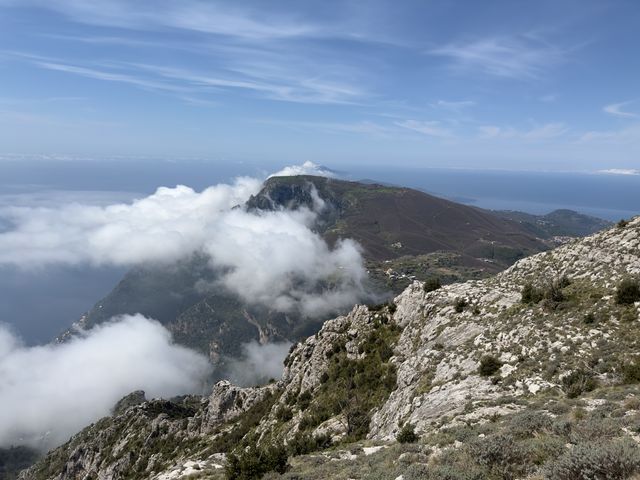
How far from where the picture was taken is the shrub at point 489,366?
25422 mm

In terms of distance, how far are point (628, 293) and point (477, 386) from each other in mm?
12630

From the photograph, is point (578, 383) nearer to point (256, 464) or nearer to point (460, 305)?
point (460, 305)

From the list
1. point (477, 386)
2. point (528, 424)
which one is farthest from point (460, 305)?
point (528, 424)

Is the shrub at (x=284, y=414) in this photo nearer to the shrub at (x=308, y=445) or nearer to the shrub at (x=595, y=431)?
the shrub at (x=308, y=445)

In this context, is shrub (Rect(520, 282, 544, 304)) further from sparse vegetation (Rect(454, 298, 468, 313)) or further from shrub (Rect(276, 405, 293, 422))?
shrub (Rect(276, 405, 293, 422))

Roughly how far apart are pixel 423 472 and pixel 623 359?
16.3 meters

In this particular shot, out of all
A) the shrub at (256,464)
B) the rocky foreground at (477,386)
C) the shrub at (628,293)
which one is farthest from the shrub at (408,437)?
the shrub at (628,293)

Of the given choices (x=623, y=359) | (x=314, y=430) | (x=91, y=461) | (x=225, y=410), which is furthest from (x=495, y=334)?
(x=91, y=461)

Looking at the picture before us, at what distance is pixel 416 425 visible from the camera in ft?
71.8

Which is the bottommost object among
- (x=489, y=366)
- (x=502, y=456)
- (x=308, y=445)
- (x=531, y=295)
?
(x=308, y=445)

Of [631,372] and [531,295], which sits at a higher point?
[531,295]

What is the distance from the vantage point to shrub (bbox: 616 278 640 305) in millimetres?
26000

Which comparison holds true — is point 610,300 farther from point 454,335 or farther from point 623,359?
point 454,335

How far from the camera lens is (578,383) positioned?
20.9 meters
